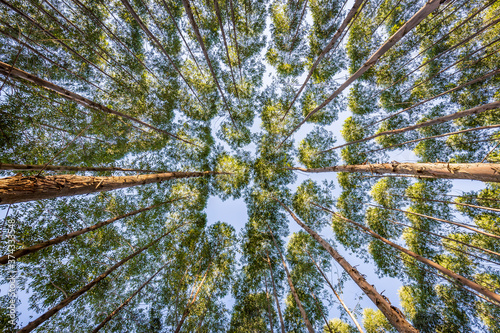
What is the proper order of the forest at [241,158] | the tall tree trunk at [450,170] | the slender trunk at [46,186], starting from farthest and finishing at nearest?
the forest at [241,158]
the tall tree trunk at [450,170]
the slender trunk at [46,186]

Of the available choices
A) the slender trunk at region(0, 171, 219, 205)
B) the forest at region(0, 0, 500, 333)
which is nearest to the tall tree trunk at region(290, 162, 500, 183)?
the forest at region(0, 0, 500, 333)

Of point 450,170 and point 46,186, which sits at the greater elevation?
point 46,186

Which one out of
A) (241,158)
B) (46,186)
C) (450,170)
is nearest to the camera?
(46,186)

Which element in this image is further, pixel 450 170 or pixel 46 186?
pixel 450 170

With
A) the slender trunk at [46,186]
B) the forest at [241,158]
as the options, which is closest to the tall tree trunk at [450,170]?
the forest at [241,158]

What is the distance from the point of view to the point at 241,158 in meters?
12.0

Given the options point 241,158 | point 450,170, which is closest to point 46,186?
point 450,170

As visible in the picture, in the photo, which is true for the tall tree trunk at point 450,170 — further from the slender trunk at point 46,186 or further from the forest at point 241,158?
the slender trunk at point 46,186

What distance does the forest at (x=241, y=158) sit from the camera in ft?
22.1

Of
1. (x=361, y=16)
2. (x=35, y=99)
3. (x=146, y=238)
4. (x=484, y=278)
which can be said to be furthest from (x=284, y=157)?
(x=35, y=99)

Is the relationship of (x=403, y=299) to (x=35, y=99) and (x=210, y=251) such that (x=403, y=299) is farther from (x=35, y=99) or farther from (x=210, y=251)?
(x=35, y=99)

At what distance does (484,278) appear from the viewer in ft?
26.3

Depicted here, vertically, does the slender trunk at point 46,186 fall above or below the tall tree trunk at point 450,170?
above

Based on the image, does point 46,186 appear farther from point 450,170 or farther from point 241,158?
point 241,158
